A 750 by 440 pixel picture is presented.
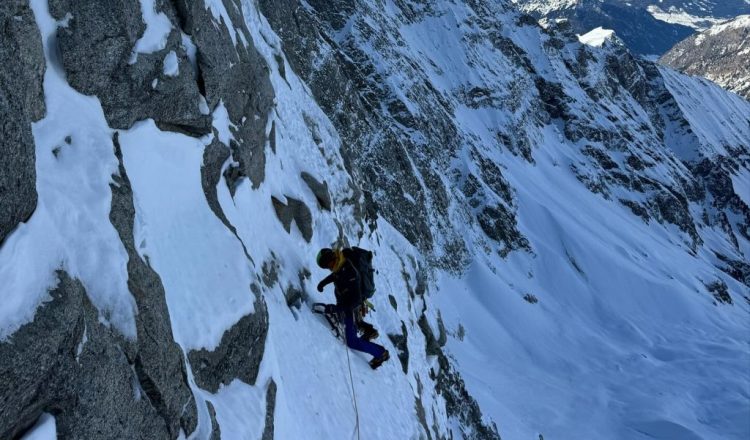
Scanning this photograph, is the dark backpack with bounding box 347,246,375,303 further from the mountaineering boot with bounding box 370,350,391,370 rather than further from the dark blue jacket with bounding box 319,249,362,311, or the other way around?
the mountaineering boot with bounding box 370,350,391,370

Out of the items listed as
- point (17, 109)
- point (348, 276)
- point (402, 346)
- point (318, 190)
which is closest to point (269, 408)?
point (348, 276)

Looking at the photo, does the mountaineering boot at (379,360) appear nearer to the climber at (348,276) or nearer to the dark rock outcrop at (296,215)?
the climber at (348,276)

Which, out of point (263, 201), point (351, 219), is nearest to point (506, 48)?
point (351, 219)

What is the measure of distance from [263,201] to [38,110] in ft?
19.2

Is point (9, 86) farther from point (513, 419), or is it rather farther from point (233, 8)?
point (513, 419)

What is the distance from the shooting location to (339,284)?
30.7ft

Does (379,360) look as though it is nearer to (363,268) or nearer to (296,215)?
(363,268)

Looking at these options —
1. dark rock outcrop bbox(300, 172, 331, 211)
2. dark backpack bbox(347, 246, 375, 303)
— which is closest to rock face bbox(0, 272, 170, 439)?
dark backpack bbox(347, 246, 375, 303)

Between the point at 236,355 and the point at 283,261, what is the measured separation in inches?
155

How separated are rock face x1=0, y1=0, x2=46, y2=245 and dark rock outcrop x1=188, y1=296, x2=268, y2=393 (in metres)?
2.55

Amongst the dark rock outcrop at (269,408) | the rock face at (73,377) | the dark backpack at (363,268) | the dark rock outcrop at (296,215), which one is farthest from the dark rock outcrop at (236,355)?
the dark rock outcrop at (296,215)

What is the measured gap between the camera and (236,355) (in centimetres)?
671

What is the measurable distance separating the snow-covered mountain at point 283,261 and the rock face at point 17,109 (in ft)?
0.07

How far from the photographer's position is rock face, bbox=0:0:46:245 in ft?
13.3
